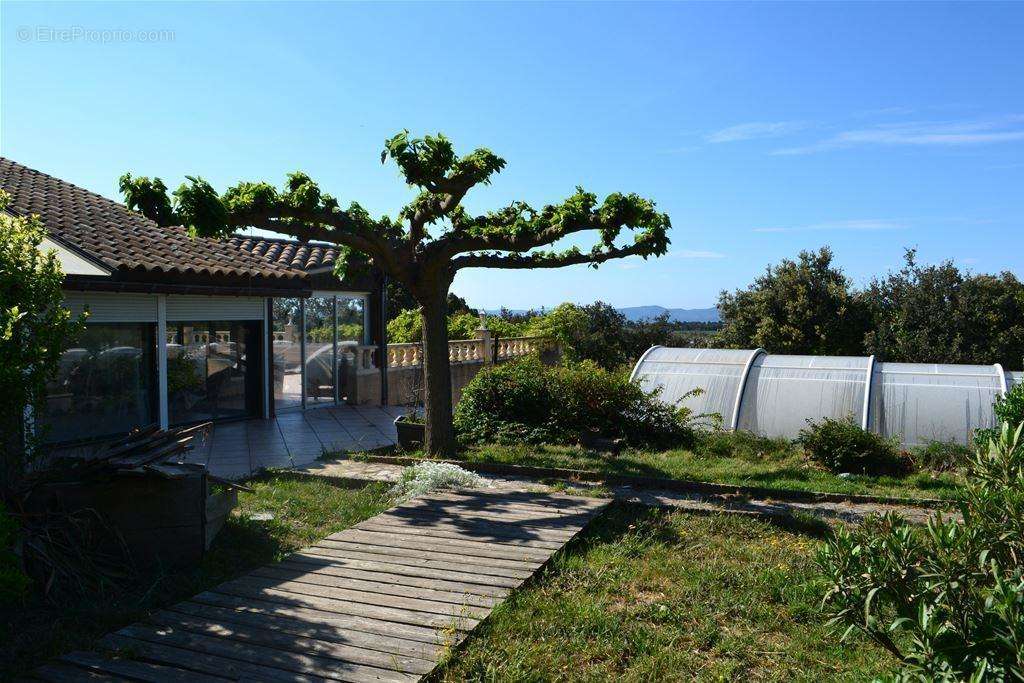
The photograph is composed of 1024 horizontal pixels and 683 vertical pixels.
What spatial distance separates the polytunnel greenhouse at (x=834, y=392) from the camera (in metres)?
11.2

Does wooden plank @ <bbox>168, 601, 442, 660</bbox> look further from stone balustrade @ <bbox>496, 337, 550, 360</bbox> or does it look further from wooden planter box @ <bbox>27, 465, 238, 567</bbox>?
stone balustrade @ <bbox>496, 337, 550, 360</bbox>

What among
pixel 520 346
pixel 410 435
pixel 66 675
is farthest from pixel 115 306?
pixel 520 346

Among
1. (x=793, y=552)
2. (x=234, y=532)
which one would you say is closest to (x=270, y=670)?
(x=234, y=532)

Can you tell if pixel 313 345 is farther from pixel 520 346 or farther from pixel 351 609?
pixel 351 609

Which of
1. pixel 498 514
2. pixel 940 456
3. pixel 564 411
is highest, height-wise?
pixel 564 411

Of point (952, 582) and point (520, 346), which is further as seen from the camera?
point (520, 346)

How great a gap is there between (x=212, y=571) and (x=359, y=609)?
154cm

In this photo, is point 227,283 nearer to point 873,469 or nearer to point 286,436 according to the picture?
point 286,436

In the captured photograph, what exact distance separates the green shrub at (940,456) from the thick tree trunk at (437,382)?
620 centimetres

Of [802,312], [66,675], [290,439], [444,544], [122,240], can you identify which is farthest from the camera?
[802,312]

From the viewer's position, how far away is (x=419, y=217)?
1057 centimetres

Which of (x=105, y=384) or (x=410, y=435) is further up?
(x=105, y=384)

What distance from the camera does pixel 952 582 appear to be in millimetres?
2791

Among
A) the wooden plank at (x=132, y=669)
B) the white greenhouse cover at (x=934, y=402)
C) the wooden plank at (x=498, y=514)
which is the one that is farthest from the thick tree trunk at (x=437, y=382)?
the white greenhouse cover at (x=934, y=402)
